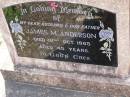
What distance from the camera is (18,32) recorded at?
312 cm

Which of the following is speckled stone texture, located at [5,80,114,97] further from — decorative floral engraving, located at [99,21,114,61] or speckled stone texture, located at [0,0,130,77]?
decorative floral engraving, located at [99,21,114,61]

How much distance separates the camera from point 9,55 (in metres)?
3.37

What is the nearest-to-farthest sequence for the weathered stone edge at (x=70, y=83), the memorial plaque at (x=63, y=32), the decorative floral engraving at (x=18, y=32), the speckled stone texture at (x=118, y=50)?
the speckled stone texture at (x=118, y=50), the memorial plaque at (x=63, y=32), the weathered stone edge at (x=70, y=83), the decorative floral engraving at (x=18, y=32)

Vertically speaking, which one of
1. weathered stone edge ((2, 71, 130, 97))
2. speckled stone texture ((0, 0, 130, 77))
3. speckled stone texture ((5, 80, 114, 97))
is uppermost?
speckled stone texture ((0, 0, 130, 77))

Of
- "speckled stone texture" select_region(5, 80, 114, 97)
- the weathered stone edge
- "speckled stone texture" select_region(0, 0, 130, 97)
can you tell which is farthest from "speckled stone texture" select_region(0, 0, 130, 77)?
"speckled stone texture" select_region(5, 80, 114, 97)

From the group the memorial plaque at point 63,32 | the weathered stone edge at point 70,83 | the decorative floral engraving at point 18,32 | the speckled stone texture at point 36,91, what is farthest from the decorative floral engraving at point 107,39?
the decorative floral engraving at point 18,32

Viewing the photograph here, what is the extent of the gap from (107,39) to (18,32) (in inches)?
38.3

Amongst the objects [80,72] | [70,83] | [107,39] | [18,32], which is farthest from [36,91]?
[107,39]

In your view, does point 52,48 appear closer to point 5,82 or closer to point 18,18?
point 18,18

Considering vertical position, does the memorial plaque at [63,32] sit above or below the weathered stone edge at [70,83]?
above

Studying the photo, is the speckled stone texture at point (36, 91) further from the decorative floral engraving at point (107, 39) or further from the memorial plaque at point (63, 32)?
the decorative floral engraving at point (107, 39)

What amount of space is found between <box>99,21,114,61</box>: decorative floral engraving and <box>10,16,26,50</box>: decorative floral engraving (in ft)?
2.85

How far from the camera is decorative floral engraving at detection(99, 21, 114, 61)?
2682mm

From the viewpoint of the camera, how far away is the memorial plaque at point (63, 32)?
268cm
